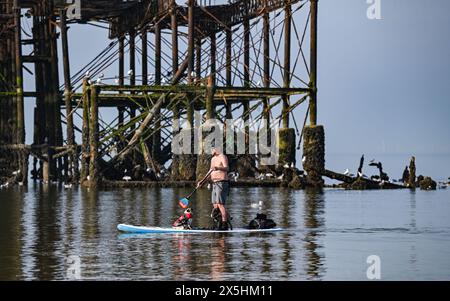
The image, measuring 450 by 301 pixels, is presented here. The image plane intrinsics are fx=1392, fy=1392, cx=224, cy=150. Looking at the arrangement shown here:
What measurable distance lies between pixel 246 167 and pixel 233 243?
127 feet

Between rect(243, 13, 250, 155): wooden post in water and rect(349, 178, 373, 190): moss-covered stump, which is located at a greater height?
rect(243, 13, 250, 155): wooden post in water

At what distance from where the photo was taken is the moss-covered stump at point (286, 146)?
66.2 meters

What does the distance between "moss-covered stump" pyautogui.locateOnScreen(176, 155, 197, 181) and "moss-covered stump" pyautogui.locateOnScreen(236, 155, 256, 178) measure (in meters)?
5.87

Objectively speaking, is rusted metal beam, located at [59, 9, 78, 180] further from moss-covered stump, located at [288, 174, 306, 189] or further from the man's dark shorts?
the man's dark shorts

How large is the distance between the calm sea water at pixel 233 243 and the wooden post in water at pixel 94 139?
11.7 metres

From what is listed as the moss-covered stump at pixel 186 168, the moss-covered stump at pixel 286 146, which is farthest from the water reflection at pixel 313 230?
the moss-covered stump at pixel 286 146

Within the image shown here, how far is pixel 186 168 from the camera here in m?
63.1

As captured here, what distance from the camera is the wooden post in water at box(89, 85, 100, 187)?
204ft

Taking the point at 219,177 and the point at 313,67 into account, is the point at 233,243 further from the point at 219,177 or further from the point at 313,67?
the point at 313,67

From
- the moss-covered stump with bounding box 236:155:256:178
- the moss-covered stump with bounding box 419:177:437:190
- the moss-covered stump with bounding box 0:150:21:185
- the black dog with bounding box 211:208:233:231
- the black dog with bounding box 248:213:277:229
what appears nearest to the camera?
the black dog with bounding box 211:208:233:231

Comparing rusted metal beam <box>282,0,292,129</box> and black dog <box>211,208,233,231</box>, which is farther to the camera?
rusted metal beam <box>282,0,292,129</box>

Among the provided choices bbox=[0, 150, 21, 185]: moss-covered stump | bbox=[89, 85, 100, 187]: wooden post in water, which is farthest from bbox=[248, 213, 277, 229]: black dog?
bbox=[0, 150, 21, 185]: moss-covered stump
